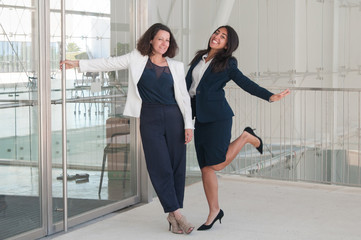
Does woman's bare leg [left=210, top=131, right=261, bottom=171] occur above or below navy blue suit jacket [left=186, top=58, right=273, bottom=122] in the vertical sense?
below

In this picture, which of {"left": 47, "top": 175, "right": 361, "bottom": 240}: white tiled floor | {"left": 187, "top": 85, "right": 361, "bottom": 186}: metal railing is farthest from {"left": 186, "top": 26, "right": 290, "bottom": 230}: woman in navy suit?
{"left": 187, "top": 85, "right": 361, "bottom": 186}: metal railing

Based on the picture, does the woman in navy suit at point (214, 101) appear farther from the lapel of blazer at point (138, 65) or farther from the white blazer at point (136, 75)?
the lapel of blazer at point (138, 65)

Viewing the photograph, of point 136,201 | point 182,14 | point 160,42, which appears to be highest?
point 182,14

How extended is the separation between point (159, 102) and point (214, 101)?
32 cm

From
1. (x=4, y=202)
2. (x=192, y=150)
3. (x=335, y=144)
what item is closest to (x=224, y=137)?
(x=4, y=202)

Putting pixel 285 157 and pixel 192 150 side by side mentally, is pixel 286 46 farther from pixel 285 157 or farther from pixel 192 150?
pixel 192 150

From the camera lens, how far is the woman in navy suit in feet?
11.5

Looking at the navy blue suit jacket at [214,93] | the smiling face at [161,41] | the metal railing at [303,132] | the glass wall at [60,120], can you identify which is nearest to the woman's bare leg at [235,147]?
the navy blue suit jacket at [214,93]

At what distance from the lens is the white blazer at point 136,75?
11.3 ft

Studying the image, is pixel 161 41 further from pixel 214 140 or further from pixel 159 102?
pixel 214 140

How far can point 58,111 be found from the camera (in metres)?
3.47

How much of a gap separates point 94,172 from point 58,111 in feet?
1.84

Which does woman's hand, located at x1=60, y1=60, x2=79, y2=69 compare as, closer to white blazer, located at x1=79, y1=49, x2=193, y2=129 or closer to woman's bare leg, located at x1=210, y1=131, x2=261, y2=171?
white blazer, located at x1=79, y1=49, x2=193, y2=129

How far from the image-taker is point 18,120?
320 centimetres
